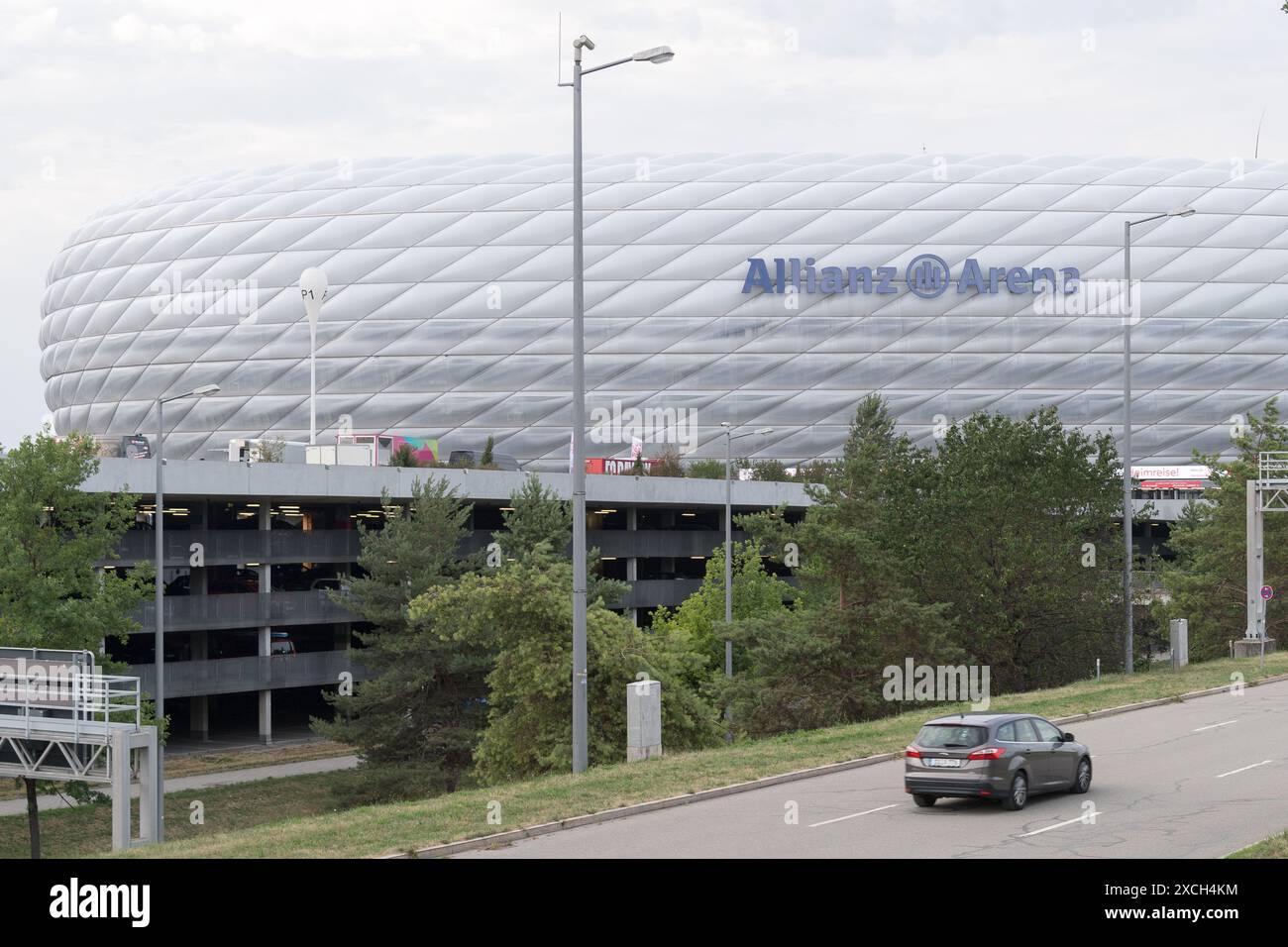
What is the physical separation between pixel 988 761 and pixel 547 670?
926cm

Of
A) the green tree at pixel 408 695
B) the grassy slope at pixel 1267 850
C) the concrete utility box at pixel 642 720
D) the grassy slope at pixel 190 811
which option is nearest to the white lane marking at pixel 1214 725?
the concrete utility box at pixel 642 720

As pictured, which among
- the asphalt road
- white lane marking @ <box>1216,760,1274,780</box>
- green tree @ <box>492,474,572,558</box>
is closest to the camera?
the asphalt road

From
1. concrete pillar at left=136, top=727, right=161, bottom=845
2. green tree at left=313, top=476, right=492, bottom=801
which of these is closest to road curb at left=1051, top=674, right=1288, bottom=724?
green tree at left=313, top=476, right=492, bottom=801

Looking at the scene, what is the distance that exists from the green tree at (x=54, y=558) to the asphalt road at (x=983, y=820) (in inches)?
661

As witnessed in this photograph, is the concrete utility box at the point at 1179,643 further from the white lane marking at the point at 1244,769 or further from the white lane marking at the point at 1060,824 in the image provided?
the white lane marking at the point at 1060,824

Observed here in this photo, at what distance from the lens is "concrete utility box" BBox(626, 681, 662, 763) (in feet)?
68.7

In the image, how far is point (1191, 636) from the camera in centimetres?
4697

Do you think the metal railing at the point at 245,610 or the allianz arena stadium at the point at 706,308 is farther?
the allianz arena stadium at the point at 706,308

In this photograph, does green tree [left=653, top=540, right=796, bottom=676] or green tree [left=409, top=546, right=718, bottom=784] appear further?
green tree [left=653, top=540, right=796, bottom=676]

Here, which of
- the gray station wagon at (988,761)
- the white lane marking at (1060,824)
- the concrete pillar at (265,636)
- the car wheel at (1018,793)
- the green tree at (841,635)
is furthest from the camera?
the concrete pillar at (265,636)

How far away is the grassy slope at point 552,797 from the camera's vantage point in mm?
14281

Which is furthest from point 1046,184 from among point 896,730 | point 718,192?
point 896,730

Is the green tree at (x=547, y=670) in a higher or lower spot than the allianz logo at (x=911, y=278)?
lower

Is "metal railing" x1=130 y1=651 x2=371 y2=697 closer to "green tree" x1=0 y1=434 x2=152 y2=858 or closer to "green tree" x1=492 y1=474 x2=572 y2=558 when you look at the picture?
"green tree" x1=492 y1=474 x2=572 y2=558
